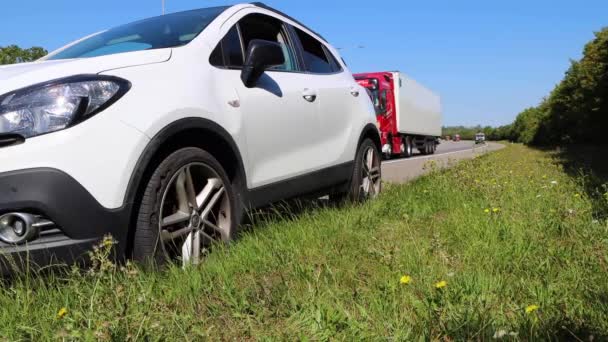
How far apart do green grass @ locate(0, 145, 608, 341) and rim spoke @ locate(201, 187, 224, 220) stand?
23cm

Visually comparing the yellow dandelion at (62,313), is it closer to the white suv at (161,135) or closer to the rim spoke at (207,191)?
the white suv at (161,135)

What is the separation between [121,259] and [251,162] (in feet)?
3.93

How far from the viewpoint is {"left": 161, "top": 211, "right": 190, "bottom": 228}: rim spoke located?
289cm

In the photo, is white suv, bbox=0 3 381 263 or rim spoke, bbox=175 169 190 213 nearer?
white suv, bbox=0 3 381 263

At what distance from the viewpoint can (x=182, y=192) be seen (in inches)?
119

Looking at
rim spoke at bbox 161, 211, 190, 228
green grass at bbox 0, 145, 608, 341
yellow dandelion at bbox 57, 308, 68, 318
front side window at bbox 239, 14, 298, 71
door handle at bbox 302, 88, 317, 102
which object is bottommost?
green grass at bbox 0, 145, 608, 341

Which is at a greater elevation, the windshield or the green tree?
the green tree

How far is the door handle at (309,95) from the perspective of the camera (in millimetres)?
4344

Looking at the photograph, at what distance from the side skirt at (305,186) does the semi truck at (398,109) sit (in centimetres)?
1717

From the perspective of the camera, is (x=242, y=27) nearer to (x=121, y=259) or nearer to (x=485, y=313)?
(x=121, y=259)

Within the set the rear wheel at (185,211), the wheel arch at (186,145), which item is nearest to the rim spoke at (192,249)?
the rear wheel at (185,211)

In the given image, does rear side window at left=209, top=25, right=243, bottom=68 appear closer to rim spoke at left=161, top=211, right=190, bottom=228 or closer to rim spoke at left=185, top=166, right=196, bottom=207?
rim spoke at left=185, top=166, right=196, bottom=207

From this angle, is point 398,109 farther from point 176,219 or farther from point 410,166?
point 176,219

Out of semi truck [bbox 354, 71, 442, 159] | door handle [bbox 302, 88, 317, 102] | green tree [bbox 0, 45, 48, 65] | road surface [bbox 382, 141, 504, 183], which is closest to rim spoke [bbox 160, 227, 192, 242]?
door handle [bbox 302, 88, 317, 102]
